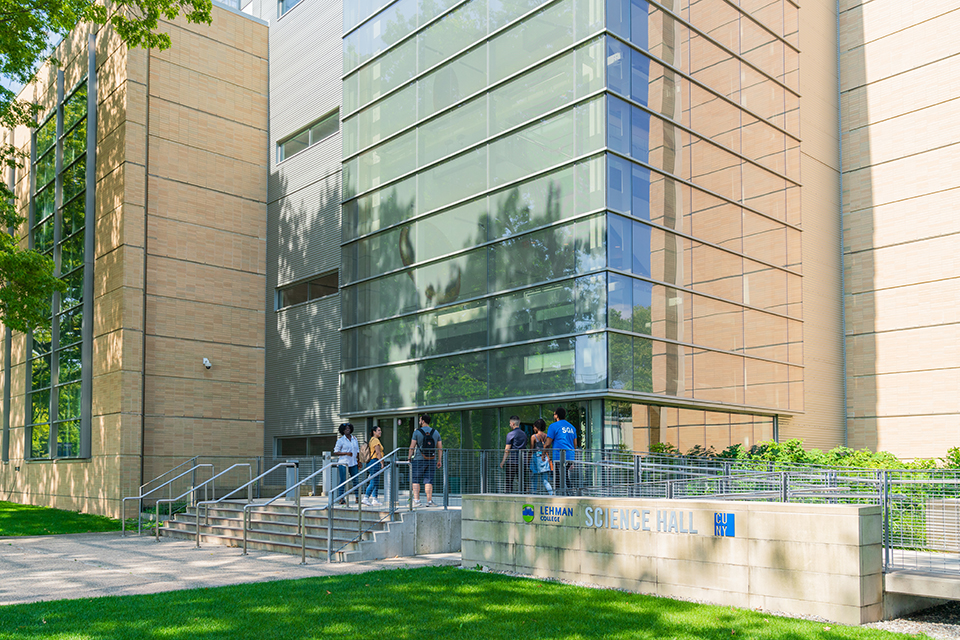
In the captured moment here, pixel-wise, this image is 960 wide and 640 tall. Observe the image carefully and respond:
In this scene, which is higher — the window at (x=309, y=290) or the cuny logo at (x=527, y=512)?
the window at (x=309, y=290)

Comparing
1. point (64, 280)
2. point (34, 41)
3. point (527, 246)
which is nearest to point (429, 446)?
point (527, 246)

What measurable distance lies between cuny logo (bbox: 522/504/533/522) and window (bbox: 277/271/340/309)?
1508 cm

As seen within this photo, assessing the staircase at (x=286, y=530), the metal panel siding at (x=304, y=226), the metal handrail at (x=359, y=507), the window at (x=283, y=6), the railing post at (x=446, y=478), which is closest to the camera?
the metal handrail at (x=359, y=507)

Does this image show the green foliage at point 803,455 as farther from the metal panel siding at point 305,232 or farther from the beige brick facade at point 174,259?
the beige brick facade at point 174,259

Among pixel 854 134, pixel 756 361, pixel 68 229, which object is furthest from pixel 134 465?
pixel 854 134

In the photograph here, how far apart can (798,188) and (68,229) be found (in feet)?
76.5

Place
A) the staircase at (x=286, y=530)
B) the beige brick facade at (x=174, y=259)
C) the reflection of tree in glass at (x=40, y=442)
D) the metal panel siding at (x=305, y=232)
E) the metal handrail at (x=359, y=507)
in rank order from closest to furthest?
the metal handrail at (x=359, y=507)
the staircase at (x=286, y=530)
the beige brick facade at (x=174, y=259)
the metal panel siding at (x=305, y=232)
the reflection of tree in glass at (x=40, y=442)

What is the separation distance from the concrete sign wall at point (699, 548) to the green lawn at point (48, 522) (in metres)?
12.7

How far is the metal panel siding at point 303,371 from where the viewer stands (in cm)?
2589

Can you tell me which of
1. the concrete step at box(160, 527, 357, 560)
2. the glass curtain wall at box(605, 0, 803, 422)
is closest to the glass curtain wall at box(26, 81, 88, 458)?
the concrete step at box(160, 527, 357, 560)

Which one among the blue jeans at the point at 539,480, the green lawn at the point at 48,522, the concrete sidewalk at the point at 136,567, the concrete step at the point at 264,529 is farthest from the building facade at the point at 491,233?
the concrete sidewalk at the point at 136,567

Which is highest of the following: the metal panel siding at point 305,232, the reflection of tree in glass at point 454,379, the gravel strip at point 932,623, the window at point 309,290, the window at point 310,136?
the window at point 310,136

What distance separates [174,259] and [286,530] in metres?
12.7

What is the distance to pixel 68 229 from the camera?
2848 cm
